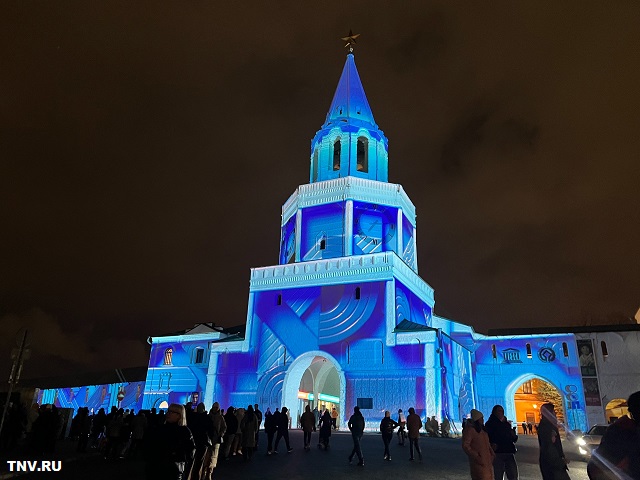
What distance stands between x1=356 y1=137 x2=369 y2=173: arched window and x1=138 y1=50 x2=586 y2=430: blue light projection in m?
0.09

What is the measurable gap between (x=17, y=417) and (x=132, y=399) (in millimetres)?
25390

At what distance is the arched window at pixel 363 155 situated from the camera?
118ft

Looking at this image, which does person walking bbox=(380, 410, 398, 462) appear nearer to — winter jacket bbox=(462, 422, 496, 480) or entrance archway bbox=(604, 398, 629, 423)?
winter jacket bbox=(462, 422, 496, 480)

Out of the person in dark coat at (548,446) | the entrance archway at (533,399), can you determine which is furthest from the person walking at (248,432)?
the entrance archway at (533,399)

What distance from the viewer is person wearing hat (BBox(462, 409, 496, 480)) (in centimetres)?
718

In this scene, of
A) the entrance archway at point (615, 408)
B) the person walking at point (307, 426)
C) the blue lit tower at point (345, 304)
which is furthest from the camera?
the entrance archway at point (615, 408)

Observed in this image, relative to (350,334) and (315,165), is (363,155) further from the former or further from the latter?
(350,334)

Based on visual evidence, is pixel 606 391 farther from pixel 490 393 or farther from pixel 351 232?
pixel 351 232

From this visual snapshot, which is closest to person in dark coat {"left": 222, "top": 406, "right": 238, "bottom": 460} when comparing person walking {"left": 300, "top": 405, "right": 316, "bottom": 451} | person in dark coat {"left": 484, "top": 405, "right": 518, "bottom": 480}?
person walking {"left": 300, "top": 405, "right": 316, "bottom": 451}

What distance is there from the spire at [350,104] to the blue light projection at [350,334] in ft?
0.39

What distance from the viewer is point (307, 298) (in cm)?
3034

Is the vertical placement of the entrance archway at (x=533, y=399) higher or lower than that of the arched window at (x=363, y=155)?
lower

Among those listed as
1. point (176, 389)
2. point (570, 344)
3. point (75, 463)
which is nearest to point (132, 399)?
point (176, 389)

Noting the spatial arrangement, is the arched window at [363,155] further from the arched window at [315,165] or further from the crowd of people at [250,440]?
the crowd of people at [250,440]
